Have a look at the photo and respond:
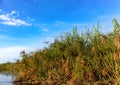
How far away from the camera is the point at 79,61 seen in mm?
6703

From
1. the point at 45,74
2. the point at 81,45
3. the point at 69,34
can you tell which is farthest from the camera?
the point at 45,74

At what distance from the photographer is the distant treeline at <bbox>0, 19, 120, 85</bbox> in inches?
234

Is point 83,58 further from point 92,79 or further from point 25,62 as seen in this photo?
point 25,62

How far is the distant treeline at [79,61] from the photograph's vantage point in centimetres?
595

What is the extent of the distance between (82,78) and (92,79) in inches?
9.0

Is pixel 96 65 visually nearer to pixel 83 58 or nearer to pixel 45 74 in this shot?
pixel 83 58

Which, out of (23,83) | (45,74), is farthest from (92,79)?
(23,83)

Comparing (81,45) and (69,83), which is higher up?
(81,45)

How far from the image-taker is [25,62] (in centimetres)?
1179

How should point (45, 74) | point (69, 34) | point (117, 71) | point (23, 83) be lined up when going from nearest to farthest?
1. point (117, 71)
2. point (69, 34)
3. point (45, 74)
4. point (23, 83)

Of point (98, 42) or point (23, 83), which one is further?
point (23, 83)

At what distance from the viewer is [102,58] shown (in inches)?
244

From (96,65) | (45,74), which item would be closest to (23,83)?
(45,74)

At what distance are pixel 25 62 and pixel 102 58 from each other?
6.08 m
